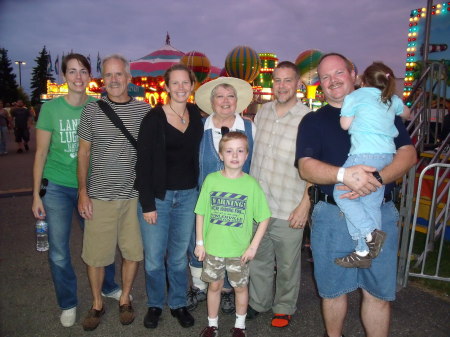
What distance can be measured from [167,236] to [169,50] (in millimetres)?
20336

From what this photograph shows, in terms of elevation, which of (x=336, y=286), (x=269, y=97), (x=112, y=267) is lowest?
(x=112, y=267)

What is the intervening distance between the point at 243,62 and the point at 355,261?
716 inches

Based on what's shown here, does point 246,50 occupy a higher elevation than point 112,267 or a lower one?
higher

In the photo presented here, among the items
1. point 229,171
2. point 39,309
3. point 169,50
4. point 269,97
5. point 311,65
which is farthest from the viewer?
point 269,97

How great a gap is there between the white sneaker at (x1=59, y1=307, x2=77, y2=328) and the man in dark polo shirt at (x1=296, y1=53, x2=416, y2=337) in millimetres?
2365

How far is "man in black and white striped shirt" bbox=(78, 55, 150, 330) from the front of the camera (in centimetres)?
296

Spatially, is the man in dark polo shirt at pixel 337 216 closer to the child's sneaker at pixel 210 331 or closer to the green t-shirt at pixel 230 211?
the green t-shirt at pixel 230 211

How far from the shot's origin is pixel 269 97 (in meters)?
31.1

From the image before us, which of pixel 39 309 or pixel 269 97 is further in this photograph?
pixel 269 97

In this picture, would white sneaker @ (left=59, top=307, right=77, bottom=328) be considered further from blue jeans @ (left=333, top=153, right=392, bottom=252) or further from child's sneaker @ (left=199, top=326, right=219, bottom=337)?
blue jeans @ (left=333, top=153, right=392, bottom=252)

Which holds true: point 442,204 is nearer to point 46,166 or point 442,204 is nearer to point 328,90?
point 328,90

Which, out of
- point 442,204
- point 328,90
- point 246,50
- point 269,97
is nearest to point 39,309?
point 328,90

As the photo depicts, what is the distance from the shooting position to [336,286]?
2594mm

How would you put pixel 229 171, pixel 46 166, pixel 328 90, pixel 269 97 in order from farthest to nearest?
pixel 269 97 < pixel 46 166 < pixel 229 171 < pixel 328 90
